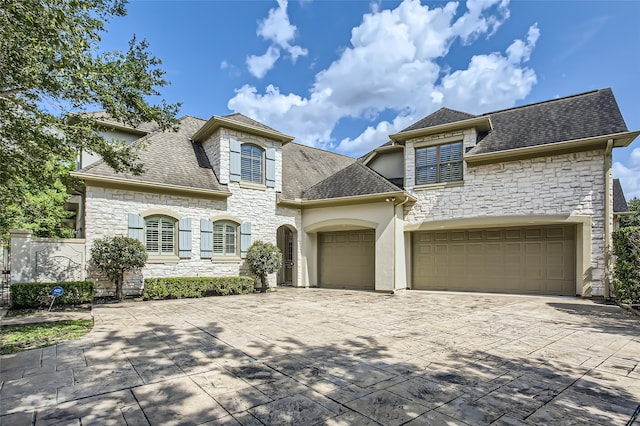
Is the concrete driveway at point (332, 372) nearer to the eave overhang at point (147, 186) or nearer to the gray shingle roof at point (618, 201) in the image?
the eave overhang at point (147, 186)

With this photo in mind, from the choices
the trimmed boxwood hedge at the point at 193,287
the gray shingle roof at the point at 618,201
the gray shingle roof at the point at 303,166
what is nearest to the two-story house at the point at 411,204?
the gray shingle roof at the point at 303,166

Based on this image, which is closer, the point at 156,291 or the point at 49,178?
the point at 49,178

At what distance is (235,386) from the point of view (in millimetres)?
3674

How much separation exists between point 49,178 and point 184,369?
734 cm

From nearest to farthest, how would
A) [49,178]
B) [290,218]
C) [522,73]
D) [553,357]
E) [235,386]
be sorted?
[235,386]
[553,357]
[49,178]
[522,73]
[290,218]

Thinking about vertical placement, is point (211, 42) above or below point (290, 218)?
above

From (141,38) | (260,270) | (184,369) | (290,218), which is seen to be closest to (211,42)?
(141,38)

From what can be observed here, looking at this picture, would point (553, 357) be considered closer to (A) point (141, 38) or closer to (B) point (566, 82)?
(A) point (141, 38)

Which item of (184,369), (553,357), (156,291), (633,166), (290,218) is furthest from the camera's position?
(633,166)

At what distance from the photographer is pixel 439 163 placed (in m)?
12.9

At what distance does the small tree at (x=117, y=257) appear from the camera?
958 cm

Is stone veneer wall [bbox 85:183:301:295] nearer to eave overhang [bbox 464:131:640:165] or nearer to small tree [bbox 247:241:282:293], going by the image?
small tree [bbox 247:241:282:293]

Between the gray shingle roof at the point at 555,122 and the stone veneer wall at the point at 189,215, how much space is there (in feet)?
27.2

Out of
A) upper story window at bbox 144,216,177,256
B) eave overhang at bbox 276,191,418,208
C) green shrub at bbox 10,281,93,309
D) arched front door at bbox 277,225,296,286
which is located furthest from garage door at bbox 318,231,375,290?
green shrub at bbox 10,281,93,309
